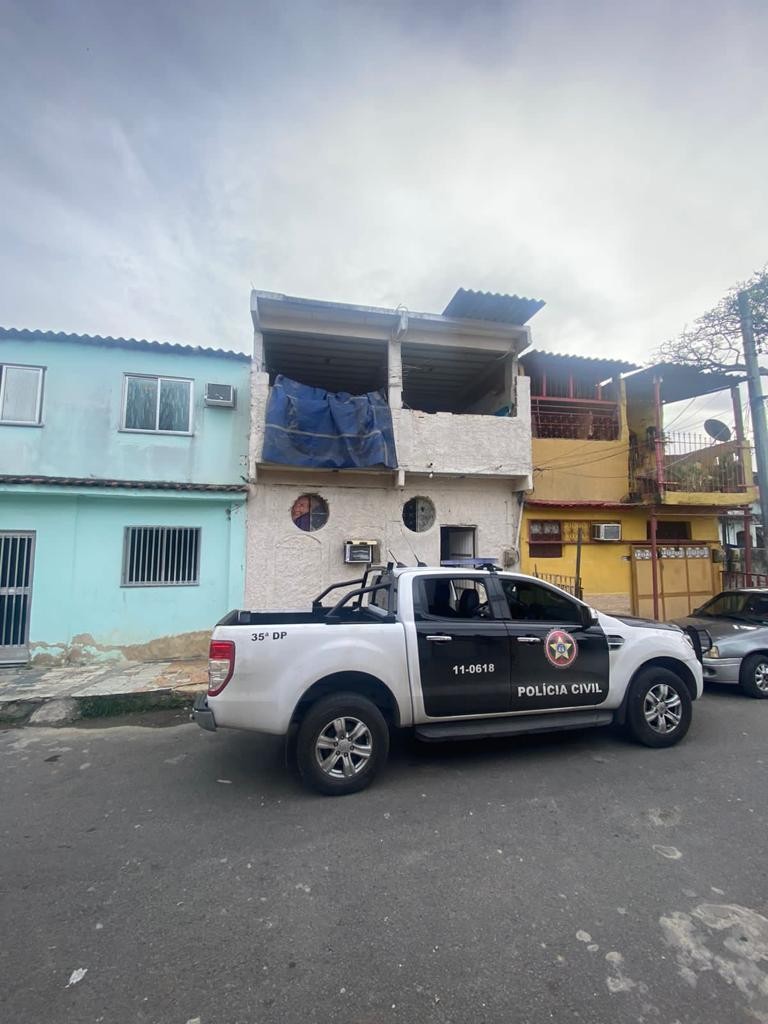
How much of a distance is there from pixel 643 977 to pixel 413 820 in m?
1.67

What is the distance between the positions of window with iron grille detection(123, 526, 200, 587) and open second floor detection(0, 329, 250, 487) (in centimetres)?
96

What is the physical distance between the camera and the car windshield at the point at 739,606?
764cm

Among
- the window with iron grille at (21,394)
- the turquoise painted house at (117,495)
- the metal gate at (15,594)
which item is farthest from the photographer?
the window with iron grille at (21,394)

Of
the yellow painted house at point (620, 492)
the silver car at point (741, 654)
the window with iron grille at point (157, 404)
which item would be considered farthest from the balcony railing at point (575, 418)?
the window with iron grille at point (157, 404)

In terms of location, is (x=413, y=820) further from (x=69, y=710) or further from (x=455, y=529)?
(x=455, y=529)

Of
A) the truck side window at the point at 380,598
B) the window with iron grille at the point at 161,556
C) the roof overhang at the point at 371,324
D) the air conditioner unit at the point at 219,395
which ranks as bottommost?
the truck side window at the point at 380,598

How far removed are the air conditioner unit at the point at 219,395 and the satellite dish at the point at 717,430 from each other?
11209 millimetres

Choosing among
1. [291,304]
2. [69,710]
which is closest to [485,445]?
[291,304]

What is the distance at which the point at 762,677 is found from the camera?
6.86 meters

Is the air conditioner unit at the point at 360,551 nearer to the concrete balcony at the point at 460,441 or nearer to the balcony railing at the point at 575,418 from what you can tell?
the concrete balcony at the point at 460,441

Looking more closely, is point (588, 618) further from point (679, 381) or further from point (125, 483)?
point (679, 381)

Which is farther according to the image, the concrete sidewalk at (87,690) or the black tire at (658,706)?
the concrete sidewalk at (87,690)

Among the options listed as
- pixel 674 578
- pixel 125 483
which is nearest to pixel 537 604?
pixel 125 483

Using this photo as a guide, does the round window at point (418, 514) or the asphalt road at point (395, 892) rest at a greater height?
the round window at point (418, 514)
